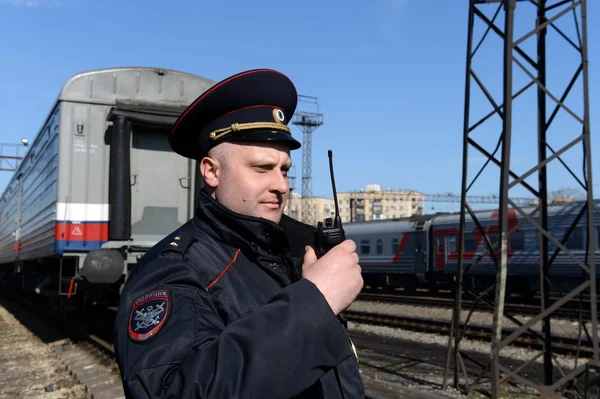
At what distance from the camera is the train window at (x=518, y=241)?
2070cm

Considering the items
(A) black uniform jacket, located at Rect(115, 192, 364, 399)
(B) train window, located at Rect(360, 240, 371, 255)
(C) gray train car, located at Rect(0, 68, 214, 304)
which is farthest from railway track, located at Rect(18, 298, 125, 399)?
(B) train window, located at Rect(360, 240, 371, 255)

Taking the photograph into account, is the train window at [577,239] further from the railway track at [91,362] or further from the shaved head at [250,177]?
the shaved head at [250,177]

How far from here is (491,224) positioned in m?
21.2

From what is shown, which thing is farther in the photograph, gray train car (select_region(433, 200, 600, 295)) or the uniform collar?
gray train car (select_region(433, 200, 600, 295))

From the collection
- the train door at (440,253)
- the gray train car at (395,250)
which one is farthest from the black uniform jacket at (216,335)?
the gray train car at (395,250)

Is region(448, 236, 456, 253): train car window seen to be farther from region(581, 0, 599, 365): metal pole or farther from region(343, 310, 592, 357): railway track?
region(581, 0, 599, 365): metal pole

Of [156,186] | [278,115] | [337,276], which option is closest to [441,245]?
[156,186]

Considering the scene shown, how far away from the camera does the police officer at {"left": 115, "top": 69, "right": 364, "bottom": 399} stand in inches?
49.7

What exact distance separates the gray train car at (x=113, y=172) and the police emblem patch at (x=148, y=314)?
6.78m

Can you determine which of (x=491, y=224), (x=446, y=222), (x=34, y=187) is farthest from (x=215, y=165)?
(x=446, y=222)

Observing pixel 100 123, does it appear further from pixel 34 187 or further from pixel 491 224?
pixel 491 224

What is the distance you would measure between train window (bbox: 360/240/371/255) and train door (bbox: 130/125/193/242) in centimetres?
1995

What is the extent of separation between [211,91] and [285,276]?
0.65 meters

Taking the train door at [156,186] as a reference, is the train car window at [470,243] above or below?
below
